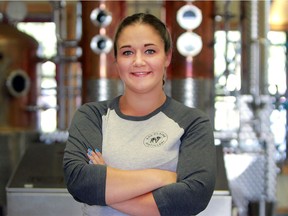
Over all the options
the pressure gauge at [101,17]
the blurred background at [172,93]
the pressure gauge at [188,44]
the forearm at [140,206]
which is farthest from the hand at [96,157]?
the pressure gauge at [101,17]

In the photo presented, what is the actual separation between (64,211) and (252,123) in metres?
1.27

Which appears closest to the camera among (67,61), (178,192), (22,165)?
(178,192)

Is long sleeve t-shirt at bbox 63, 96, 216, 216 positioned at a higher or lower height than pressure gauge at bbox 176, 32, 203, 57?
lower

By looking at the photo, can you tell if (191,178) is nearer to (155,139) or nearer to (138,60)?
(155,139)

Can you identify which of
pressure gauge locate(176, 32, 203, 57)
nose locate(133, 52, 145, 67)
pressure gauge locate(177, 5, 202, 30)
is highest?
pressure gauge locate(177, 5, 202, 30)

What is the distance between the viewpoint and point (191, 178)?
1.38m

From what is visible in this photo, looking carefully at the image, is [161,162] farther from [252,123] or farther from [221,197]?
[252,123]

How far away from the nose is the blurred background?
1395mm

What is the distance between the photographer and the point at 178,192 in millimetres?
1365

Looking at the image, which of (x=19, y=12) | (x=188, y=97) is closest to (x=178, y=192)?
(x=188, y=97)

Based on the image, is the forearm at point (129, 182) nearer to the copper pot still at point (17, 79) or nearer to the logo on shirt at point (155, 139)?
the logo on shirt at point (155, 139)

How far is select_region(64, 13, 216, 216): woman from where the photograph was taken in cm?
137

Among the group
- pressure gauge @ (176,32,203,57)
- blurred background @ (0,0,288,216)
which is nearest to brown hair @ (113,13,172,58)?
blurred background @ (0,0,288,216)

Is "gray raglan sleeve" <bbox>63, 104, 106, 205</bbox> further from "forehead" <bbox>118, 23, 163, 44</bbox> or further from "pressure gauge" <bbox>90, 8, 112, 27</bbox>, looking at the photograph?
"pressure gauge" <bbox>90, 8, 112, 27</bbox>
